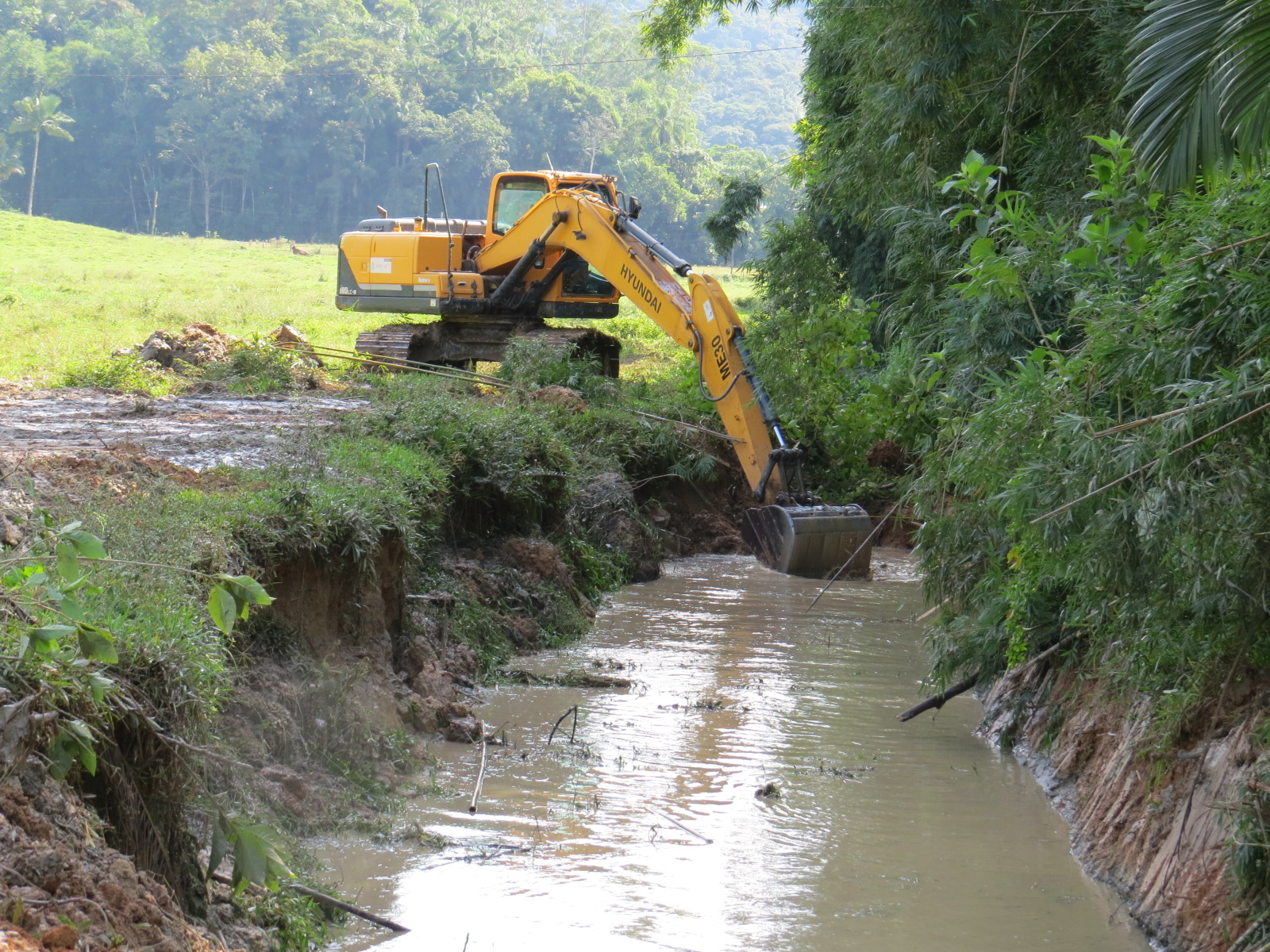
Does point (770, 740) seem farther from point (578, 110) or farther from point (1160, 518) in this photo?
point (578, 110)

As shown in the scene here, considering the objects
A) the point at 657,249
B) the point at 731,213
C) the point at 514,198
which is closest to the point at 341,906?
the point at 657,249

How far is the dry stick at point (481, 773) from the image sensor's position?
5.86 metres

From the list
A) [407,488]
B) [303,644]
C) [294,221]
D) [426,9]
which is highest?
[426,9]

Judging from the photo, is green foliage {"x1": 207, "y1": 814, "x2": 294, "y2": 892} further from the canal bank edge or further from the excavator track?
the excavator track

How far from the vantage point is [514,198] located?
57.2 ft

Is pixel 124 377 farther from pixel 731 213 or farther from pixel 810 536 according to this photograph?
pixel 731 213

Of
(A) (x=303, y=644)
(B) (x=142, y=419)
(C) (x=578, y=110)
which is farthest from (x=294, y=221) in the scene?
(A) (x=303, y=644)

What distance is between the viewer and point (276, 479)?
285 inches

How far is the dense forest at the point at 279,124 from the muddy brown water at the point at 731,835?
67.7 meters

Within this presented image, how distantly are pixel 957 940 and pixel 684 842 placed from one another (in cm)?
129

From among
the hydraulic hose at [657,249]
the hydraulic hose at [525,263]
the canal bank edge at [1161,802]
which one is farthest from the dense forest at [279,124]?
the canal bank edge at [1161,802]

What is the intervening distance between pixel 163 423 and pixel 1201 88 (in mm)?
8135

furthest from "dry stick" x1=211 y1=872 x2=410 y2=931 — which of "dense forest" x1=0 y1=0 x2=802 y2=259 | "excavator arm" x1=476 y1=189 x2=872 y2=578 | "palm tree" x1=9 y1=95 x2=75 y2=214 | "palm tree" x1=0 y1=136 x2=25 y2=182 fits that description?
"palm tree" x1=0 y1=136 x2=25 y2=182

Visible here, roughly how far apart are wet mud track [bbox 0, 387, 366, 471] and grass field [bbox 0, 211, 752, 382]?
2551mm
